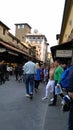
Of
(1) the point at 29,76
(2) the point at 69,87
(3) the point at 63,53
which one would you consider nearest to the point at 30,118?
(2) the point at 69,87

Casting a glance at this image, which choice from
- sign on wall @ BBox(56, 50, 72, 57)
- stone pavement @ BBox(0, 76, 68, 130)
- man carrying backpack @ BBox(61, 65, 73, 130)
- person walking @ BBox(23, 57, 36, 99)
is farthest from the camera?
sign on wall @ BBox(56, 50, 72, 57)

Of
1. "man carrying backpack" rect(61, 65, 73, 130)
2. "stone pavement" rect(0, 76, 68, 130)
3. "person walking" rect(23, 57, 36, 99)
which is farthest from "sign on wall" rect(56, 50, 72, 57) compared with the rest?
"man carrying backpack" rect(61, 65, 73, 130)

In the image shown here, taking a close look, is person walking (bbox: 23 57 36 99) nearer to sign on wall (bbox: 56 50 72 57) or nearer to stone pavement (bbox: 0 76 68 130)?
sign on wall (bbox: 56 50 72 57)

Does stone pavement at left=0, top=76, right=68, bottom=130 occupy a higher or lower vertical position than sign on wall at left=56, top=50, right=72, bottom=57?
lower

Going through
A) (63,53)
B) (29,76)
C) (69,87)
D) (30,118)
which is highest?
(63,53)

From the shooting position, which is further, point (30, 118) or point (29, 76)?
point (29, 76)

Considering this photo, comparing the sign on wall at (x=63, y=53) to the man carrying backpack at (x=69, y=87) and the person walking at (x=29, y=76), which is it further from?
the man carrying backpack at (x=69, y=87)

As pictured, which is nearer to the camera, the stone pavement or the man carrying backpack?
the man carrying backpack

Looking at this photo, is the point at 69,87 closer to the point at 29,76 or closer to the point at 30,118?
the point at 30,118

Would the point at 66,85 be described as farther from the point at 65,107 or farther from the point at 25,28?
the point at 25,28

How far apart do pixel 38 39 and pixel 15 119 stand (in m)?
136

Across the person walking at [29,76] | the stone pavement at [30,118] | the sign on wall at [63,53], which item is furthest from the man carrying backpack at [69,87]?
the sign on wall at [63,53]

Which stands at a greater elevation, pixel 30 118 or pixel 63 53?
pixel 63 53

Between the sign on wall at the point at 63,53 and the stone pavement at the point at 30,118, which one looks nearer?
the stone pavement at the point at 30,118
